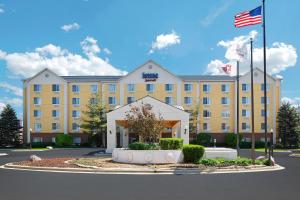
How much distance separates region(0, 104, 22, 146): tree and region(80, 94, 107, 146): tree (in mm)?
12796

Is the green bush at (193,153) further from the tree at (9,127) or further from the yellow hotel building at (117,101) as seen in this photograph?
the tree at (9,127)

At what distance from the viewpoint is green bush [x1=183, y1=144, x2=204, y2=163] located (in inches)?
930

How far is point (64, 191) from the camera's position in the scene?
1316 cm

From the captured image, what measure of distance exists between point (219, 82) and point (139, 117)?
39768 millimetres

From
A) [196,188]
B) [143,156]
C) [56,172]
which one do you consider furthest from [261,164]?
[56,172]

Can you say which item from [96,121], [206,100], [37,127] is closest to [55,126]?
[37,127]

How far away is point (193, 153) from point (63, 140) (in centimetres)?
4121

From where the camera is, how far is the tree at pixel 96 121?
58.8 m

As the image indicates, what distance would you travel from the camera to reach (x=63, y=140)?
60875mm

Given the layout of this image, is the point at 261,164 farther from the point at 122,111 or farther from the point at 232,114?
the point at 232,114

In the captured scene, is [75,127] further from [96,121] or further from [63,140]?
[96,121]

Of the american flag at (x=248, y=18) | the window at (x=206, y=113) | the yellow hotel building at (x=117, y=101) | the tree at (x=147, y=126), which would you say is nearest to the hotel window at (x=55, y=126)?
the yellow hotel building at (x=117, y=101)

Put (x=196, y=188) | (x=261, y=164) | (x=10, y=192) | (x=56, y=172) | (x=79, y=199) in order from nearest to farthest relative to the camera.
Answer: (x=79, y=199), (x=10, y=192), (x=196, y=188), (x=56, y=172), (x=261, y=164)

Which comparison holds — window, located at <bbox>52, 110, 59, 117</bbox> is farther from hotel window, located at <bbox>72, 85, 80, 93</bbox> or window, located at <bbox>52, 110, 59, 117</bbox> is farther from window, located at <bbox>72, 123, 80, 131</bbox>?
hotel window, located at <bbox>72, 85, 80, 93</bbox>
